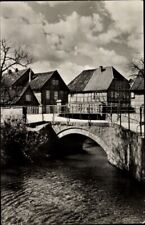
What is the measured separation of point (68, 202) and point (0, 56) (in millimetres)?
4324

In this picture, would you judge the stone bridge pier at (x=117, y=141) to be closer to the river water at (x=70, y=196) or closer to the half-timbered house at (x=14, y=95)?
the river water at (x=70, y=196)

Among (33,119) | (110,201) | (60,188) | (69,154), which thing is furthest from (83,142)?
(110,201)

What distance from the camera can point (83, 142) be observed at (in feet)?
49.7

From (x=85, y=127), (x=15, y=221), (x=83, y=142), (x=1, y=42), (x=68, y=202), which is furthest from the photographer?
(x=83, y=142)

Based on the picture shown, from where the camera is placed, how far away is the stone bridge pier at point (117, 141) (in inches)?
319

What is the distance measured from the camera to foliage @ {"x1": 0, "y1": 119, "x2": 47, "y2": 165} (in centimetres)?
953

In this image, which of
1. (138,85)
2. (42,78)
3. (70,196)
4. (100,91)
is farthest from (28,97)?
(70,196)

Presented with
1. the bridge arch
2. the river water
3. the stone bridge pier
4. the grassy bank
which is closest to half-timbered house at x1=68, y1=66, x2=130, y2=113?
the stone bridge pier

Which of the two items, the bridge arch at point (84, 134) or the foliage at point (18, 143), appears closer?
the foliage at point (18, 143)

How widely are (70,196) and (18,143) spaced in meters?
3.46

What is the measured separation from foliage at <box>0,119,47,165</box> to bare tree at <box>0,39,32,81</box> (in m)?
2.27

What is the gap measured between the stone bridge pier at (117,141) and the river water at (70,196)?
0.37 m

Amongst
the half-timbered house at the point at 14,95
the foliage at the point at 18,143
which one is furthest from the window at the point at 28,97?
the foliage at the point at 18,143

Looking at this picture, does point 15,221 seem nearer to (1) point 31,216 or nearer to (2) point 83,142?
(1) point 31,216
